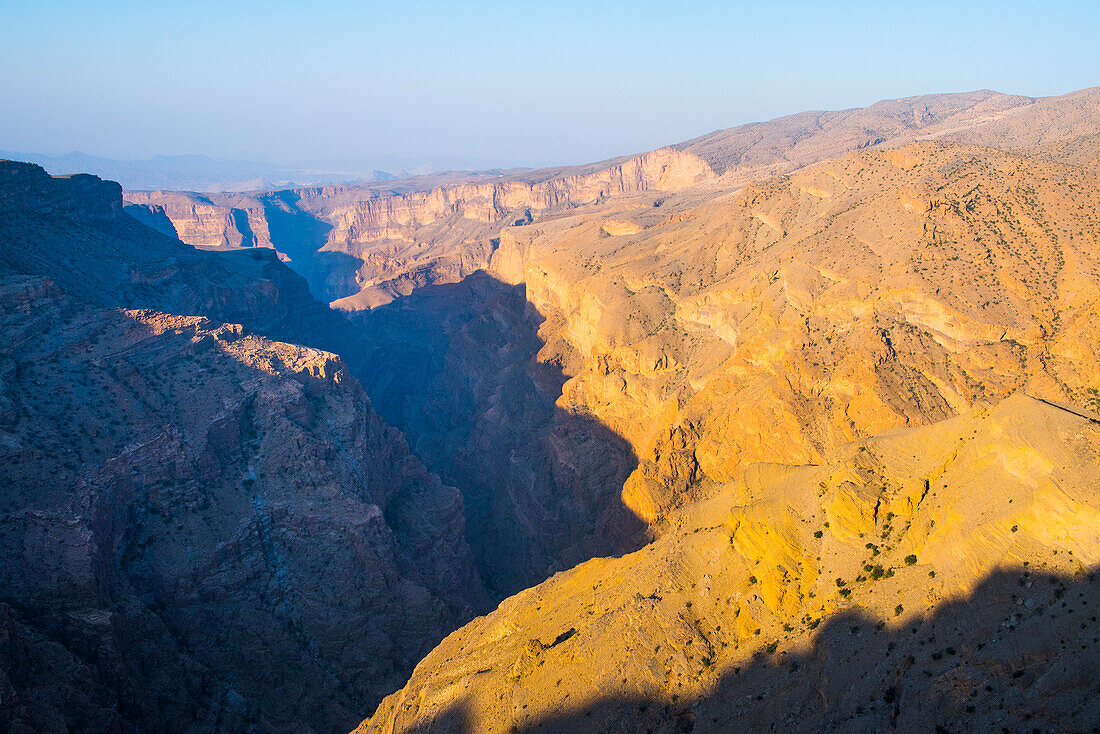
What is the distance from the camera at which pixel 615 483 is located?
63.9m

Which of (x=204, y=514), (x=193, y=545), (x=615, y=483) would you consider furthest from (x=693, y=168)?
(x=193, y=545)

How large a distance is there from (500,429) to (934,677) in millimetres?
70492

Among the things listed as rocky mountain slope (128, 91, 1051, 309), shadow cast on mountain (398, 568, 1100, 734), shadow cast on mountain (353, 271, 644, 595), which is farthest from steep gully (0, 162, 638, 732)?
rocky mountain slope (128, 91, 1051, 309)

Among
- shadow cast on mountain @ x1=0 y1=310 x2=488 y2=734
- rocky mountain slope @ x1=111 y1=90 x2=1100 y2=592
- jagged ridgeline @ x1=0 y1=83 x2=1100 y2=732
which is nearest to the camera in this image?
jagged ridgeline @ x1=0 y1=83 x2=1100 y2=732

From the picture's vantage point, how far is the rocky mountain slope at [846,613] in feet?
57.5

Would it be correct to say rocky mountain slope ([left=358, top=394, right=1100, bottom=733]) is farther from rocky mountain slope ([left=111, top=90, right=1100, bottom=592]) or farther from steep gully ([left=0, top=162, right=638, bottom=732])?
rocky mountain slope ([left=111, top=90, right=1100, bottom=592])

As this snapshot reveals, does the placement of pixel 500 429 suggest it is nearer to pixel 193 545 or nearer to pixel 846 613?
pixel 193 545

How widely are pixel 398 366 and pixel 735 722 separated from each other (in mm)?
101090

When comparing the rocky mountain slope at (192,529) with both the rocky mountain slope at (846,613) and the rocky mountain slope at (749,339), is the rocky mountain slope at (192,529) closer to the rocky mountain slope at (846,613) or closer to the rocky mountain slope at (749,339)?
the rocky mountain slope at (846,613)

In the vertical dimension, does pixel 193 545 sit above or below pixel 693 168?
below

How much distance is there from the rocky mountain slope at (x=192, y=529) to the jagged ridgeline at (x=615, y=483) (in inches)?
8.5

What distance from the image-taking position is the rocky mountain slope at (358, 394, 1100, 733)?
1752 cm

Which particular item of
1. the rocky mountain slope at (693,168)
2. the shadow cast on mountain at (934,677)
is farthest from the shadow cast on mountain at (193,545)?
the rocky mountain slope at (693,168)

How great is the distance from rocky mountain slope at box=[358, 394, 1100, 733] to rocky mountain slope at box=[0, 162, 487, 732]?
38.7 ft
